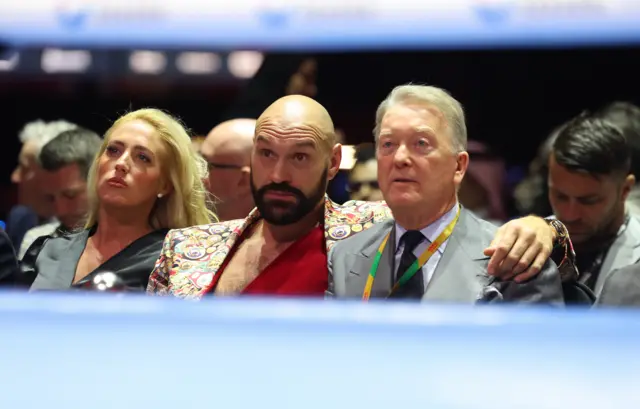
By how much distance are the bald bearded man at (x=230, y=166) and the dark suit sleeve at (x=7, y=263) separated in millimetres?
366

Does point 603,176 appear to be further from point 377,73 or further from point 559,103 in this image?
point 559,103

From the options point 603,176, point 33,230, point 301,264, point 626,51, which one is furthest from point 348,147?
point 626,51

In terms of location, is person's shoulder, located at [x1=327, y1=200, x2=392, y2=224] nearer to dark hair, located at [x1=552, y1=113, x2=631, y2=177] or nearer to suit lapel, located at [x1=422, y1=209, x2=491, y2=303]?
suit lapel, located at [x1=422, y1=209, x2=491, y2=303]

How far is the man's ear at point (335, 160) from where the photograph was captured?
1.39 m

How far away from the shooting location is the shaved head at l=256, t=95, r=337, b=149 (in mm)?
1354

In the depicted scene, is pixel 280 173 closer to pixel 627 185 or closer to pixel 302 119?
pixel 302 119

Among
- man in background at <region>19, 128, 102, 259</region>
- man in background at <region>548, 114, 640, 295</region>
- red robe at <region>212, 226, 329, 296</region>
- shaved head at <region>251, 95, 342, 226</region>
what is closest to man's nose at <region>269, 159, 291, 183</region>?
shaved head at <region>251, 95, 342, 226</region>

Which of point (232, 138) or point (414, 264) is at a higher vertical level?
point (232, 138)

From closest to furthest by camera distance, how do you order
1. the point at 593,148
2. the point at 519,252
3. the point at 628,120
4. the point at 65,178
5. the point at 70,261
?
the point at 519,252, the point at 70,261, the point at 593,148, the point at 65,178, the point at 628,120

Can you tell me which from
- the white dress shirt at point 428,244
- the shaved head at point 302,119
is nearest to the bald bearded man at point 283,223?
the shaved head at point 302,119

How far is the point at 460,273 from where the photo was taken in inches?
50.1

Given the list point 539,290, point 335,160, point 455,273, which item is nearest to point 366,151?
point 335,160

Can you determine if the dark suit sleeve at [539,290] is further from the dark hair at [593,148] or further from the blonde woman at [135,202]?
the blonde woman at [135,202]

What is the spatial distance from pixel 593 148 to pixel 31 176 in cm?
117
